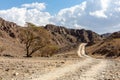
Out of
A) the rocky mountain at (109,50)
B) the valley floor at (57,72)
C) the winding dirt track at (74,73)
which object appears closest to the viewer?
the winding dirt track at (74,73)

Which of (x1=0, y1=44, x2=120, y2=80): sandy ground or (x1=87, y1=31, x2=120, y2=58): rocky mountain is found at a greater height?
(x1=87, y1=31, x2=120, y2=58): rocky mountain

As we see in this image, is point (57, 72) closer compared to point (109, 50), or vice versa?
point (57, 72)

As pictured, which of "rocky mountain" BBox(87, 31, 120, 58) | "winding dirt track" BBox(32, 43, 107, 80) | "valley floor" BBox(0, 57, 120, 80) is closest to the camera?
"winding dirt track" BBox(32, 43, 107, 80)

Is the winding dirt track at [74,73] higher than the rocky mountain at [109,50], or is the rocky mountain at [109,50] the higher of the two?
the rocky mountain at [109,50]

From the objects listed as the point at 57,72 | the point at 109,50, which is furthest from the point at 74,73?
the point at 109,50

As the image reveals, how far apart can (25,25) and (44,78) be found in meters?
60.9

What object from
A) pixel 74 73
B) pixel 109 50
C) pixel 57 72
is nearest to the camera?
pixel 74 73

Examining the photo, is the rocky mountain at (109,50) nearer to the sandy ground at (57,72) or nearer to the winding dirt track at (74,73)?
the sandy ground at (57,72)

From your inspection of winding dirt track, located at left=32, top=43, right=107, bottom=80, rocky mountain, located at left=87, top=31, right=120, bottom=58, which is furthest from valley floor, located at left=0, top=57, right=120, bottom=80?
rocky mountain, located at left=87, top=31, right=120, bottom=58

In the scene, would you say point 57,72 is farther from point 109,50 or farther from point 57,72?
point 109,50

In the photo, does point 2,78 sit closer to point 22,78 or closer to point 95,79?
point 22,78

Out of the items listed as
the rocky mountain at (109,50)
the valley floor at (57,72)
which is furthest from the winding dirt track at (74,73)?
the rocky mountain at (109,50)

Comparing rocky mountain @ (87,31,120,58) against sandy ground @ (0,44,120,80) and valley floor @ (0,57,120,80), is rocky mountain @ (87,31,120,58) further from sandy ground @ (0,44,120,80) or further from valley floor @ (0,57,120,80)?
valley floor @ (0,57,120,80)

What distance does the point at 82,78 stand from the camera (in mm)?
25734
